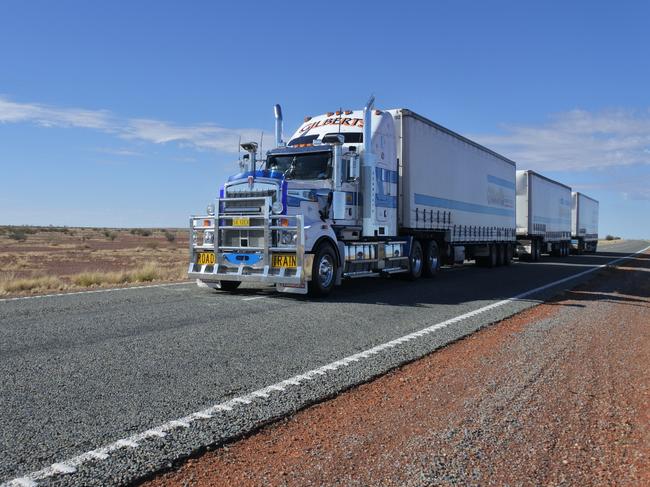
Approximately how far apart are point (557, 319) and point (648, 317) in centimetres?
184

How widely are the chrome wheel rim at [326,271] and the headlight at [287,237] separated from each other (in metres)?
0.80

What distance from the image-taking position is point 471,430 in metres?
4.18

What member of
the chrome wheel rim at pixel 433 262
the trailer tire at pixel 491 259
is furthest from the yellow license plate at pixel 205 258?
the trailer tire at pixel 491 259

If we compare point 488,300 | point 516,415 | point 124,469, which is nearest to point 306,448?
point 124,469

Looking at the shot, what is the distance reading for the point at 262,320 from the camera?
8.93 metres

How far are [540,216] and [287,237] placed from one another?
2642cm

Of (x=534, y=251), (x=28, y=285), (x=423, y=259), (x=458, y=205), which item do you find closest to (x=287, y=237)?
(x=423, y=259)

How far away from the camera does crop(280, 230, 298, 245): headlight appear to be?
465 inches

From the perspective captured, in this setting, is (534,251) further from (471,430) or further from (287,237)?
(471,430)

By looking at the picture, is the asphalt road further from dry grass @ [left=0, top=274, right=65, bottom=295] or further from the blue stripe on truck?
the blue stripe on truck

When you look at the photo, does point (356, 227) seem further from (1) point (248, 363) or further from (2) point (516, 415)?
(2) point (516, 415)

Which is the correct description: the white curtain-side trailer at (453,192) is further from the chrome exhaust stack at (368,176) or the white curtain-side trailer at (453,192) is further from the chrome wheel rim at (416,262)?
the chrome exhaust stack at (368,176)

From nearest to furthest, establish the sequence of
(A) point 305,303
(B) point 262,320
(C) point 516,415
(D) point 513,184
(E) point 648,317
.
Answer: (C) point 516,415
(B) point 262,320
(E) point 648,317
(A) point 305,303
(D) point 513,184

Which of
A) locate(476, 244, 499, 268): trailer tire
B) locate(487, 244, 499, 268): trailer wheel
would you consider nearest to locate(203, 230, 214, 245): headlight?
locate(476, 244, 499, 268): trailer tire
